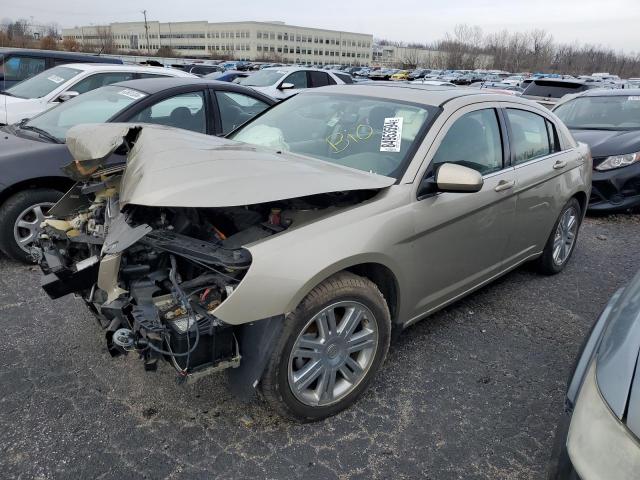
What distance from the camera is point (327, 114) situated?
350cm

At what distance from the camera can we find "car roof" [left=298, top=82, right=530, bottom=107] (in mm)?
3295

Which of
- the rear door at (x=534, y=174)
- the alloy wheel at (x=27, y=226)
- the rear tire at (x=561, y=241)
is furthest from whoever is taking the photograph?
the rear tire at (x=561, y=241)

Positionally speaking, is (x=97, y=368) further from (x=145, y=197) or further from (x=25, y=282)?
(x=25, y=282)

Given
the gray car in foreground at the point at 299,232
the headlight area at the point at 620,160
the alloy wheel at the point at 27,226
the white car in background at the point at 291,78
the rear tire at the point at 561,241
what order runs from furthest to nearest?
1. the white car in background at the point at 291,78
2. the headlight area at the point at 620,160
3. the rear tire at the point at 561,241
4. the alloy wheel at the point at 27,226
5. the gray car in foreground at the point at 299,232

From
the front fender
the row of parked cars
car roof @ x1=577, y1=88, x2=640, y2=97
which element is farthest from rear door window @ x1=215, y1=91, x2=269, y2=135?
car roof @ x1=577, y1=88, x2=640, y2=97

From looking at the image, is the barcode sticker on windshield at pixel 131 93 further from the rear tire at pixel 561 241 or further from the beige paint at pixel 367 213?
the rear tire at pixel 561 241

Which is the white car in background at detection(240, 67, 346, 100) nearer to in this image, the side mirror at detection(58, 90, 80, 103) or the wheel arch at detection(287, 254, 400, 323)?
the side mirror at detection(58, 90, 80, 103)

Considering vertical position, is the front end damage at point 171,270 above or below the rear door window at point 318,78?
below

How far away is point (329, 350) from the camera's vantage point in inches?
99.5

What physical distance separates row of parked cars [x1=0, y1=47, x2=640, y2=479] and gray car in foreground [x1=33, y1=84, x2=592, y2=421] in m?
0.01

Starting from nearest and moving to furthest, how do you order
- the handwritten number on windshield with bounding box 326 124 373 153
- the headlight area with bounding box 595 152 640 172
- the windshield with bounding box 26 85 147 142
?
1. the handwritten number on windshield with bounding box 326 124 373 153
2. the windshield with bounding box 26 85 147 142
3. the headlight area with bounding box 595 152 640 172

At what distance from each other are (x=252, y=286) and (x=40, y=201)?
3.06m

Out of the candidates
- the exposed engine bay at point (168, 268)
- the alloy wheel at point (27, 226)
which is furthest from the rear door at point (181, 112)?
the exposed engine bay at point (168, 268)

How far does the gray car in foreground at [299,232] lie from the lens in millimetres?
2250
